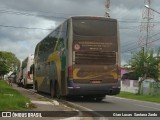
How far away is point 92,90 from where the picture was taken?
25.1 meters

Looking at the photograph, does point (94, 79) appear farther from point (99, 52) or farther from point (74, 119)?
point (74, 119)

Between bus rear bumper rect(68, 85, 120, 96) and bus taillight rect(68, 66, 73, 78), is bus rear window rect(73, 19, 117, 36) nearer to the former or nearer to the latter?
bus taillight rect(68, 66, 73, 78)

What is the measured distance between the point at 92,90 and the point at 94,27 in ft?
11.3

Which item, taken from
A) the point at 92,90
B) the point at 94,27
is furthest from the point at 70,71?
the point at 94,27

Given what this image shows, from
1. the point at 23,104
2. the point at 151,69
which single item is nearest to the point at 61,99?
the point at 23,104

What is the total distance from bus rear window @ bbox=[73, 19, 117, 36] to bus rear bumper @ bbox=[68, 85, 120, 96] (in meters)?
2.85

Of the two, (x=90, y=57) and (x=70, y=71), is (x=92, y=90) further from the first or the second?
(x=90, y=57)

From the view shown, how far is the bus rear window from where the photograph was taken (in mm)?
25297

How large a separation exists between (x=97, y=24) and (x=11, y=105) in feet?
31.8

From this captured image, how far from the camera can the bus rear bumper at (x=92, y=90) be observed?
81.6 feet

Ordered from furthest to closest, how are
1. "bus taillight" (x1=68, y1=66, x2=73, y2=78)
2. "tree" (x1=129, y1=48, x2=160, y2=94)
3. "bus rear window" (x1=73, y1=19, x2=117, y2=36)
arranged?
1. "tree" (x1=129, y1=48, x2=160, y2=94)
2. "bus rear window" (x1=73, y1=19, x2=117, y2=36)
3. "bus taillight" (x1=68, y1=66, x2=73, y2=78)

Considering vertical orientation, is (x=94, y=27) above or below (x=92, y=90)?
above

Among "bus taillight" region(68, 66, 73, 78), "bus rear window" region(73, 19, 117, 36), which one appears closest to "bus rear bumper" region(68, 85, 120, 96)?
"bus taillight" region(68, 66, 73, 78)

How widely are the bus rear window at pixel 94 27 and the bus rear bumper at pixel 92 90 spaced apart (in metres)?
2.85
